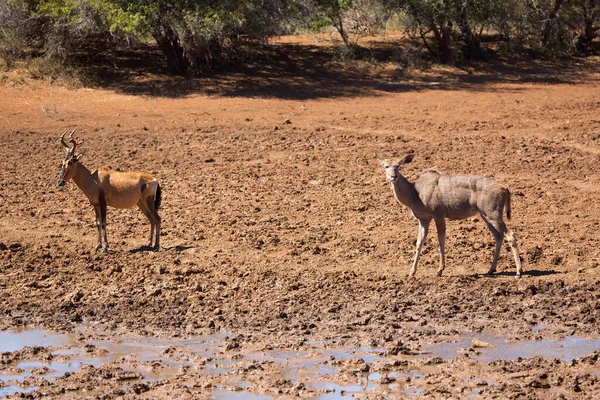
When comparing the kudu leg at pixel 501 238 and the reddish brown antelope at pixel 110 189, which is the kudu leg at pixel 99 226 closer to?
the reddish brown antelope at pixel 110 189

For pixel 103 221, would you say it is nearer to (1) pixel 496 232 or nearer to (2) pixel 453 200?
(2) pixel 453 200

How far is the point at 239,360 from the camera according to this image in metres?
10.2

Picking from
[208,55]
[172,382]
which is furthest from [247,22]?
[172,382]

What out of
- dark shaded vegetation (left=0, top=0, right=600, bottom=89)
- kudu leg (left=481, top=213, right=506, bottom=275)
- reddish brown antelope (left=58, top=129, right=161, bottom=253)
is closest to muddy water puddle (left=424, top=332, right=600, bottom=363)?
kudu leg (left=481, top=213, right=506, bottom=275)

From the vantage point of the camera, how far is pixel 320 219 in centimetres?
1598

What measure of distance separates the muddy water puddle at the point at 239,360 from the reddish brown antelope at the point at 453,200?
2.20 m

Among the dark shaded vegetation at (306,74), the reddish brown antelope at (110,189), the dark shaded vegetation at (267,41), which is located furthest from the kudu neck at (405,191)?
the dark shaded vegetation at (267,41)

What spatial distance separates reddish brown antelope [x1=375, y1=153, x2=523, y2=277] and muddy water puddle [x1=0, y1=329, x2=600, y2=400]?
220 centimetres

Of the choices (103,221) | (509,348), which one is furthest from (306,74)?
(509,348)

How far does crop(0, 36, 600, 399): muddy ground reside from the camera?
10711mm

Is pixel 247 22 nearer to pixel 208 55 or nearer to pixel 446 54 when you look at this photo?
pixel 208 55

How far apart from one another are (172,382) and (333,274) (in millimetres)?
3996

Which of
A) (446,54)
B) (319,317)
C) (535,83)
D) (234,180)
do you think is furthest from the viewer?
(446,54)

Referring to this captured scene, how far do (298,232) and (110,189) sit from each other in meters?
2.93
